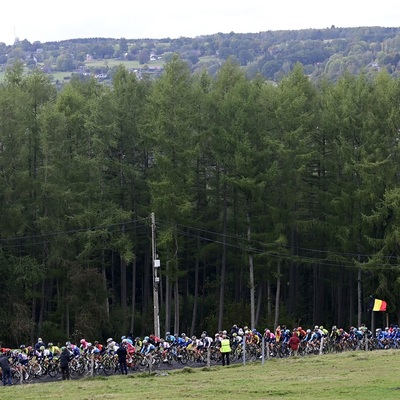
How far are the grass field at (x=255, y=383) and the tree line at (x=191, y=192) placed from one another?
20466mm

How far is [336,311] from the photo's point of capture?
7719 centimetres

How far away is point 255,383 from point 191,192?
3337 cm

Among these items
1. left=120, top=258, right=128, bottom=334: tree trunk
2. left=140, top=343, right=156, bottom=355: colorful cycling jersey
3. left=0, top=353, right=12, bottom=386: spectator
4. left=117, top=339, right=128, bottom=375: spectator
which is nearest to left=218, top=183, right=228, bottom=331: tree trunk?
left=120, top=258, right=128, bottom=334: tree trunk

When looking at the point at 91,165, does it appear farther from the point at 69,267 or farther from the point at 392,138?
the point at 392,138

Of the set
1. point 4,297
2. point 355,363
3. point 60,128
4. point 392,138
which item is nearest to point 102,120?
point 60,128

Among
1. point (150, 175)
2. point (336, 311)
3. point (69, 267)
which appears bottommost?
point (336, 311)

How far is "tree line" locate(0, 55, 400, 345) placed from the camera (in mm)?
66938

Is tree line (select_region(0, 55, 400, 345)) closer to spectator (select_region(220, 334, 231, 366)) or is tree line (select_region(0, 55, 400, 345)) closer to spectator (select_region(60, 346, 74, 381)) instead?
spectator (select_region(220, 334, 231, 366))

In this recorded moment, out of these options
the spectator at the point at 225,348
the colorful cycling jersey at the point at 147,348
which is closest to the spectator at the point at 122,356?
the colorful cycling jersey at the point at 147,348

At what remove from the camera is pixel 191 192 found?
70.4 metres

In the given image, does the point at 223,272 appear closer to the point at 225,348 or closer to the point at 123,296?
the point at 123,296

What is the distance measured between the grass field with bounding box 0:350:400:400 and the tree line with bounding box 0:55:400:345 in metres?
20.5

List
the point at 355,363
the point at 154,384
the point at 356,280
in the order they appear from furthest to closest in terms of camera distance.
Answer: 1. the point at 356,280
2. the point at 355,363
3. the point at 154,384

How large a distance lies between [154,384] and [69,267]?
2839cm
